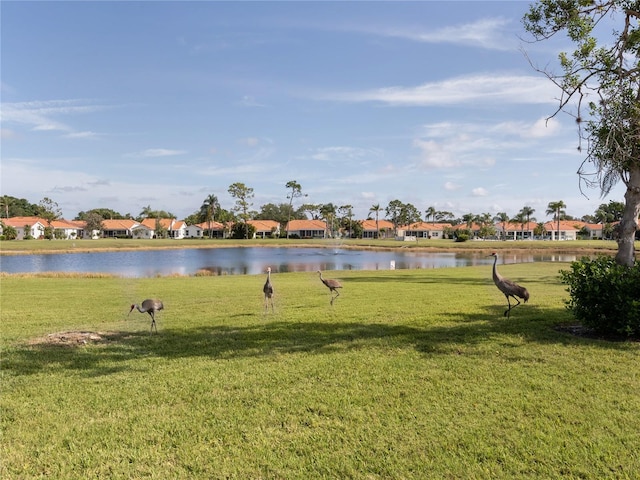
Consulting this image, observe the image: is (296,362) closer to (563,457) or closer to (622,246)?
(563,457)

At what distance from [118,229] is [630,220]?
414 ft

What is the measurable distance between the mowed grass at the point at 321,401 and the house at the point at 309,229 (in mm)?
114411

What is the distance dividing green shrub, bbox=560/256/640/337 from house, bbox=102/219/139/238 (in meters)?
122

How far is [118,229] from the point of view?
12050 centimetres

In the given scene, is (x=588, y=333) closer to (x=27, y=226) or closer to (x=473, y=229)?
(x=27, y=226)

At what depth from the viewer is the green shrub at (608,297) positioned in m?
8.73

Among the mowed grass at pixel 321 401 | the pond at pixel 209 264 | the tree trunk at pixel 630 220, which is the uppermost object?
the tree trunk at pixel 630 220

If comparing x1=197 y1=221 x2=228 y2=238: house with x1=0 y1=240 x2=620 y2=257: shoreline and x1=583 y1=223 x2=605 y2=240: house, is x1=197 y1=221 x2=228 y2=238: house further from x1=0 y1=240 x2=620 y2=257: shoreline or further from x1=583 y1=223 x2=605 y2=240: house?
x1=583 y1=223 x2=605 y2=240: house

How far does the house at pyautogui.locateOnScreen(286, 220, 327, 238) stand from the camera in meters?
126

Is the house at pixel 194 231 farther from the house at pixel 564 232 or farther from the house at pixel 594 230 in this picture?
the house at pixel 594 230

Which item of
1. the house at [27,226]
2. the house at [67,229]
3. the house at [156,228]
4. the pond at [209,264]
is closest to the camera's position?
the pond at [209,264]

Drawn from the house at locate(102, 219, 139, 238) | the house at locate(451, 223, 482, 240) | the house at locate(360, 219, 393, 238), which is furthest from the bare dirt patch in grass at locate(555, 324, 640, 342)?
the house at locate(360, 219, 393, 238)

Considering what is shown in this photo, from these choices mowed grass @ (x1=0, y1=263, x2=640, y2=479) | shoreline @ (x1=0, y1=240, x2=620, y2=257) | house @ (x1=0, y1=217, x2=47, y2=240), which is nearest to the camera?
mowed grass @ (x1=0, y1=263, x2=640, y2=479)

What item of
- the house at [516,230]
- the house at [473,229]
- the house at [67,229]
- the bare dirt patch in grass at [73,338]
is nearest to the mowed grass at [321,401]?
the bare dirt patch in grass at [73,338]
